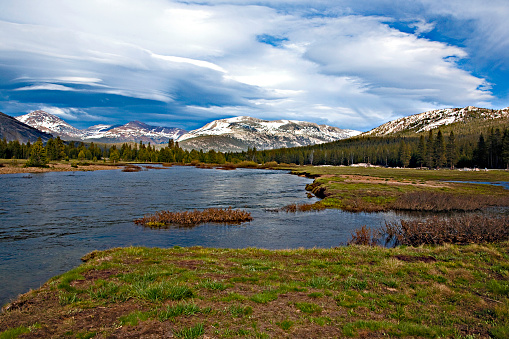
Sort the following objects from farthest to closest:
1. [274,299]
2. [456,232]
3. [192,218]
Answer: [192,218], [456,232], [274,299]

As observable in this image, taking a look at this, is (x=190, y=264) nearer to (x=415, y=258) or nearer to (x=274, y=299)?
(x=274, y=299)

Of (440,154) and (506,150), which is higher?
(506,150)

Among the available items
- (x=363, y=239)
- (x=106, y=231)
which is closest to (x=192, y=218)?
(x=106, y=231)

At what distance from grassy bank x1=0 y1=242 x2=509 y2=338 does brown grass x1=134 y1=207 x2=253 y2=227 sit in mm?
14791

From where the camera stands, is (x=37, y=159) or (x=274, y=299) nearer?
(x=274, y=299)

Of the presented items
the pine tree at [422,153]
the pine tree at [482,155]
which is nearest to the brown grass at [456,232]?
the pine tree at [482,155]

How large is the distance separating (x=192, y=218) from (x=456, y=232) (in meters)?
25.5

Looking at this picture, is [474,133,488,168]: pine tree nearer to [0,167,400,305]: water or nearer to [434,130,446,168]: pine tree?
[434,130,446,168]: pine tree

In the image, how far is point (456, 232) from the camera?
23562mm

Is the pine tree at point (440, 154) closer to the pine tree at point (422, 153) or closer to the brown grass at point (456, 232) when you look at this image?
the pine tree at point (422, 153)

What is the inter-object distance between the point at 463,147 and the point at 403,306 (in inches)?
7849

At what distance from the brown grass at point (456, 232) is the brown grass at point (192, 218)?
17.3 metres

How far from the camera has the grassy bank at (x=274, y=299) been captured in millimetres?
8844

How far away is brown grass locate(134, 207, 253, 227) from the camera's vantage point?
3198 cm
